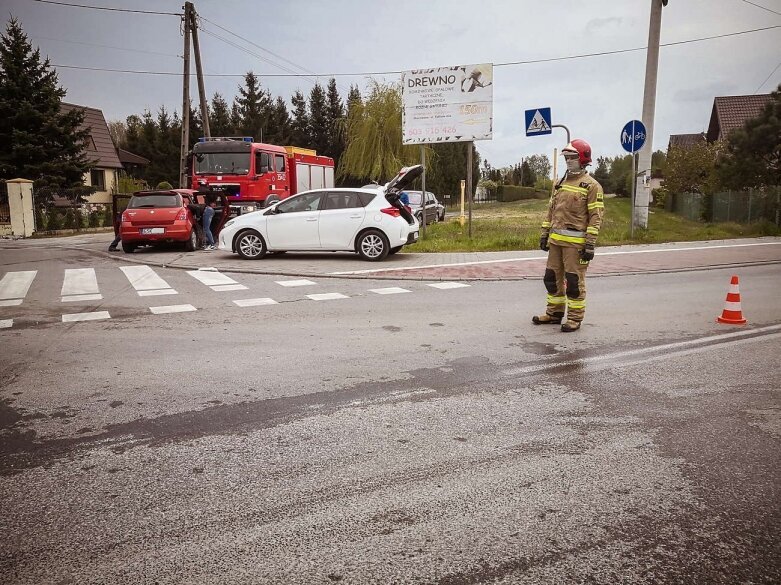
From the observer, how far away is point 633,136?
15828mm

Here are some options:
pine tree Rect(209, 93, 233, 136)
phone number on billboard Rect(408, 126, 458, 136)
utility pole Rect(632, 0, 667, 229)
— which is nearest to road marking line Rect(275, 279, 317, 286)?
phone number on billboard Rect(408, 126, 458, 136)

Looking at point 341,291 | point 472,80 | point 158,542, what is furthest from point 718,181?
point 158,542

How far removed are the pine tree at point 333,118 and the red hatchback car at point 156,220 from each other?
1889 inches

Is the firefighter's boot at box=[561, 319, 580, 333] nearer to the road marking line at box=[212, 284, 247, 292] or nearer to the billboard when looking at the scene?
the road marking line at box=[212, 284, 247, 292]

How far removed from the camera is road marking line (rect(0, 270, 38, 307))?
9453 millimetres

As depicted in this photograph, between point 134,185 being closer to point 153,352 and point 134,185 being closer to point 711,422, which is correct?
point 153,352

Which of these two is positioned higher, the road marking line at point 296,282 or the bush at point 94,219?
the bush at point 94,219

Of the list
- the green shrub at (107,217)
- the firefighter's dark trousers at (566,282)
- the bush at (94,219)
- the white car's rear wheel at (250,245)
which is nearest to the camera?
the firefighter's dark trousers at (566,282)

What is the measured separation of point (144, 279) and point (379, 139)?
32772 millimetres

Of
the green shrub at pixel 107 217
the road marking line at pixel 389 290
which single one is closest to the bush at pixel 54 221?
the green shrub at pixel 107 217

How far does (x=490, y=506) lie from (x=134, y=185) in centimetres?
4938

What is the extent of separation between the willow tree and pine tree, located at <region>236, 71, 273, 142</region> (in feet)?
66.7

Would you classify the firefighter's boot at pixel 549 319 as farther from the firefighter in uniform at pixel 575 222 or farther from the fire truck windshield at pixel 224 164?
the fire truck windshield at pixel 224 164

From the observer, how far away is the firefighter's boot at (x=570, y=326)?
21.9 feet
